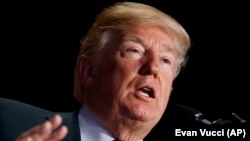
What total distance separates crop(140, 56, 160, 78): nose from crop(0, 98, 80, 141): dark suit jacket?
0.30 m

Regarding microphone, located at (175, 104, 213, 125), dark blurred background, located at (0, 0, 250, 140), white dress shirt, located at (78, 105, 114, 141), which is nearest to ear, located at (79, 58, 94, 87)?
white dress shirt, located at (78, 105, 114, 141)

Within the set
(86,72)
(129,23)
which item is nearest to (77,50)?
(86,72)

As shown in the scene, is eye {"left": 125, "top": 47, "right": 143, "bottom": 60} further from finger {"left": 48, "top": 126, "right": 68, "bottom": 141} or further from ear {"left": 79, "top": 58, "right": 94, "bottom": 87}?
finger {"left": 48, "top": 126, "right": 68, "bottom": 141}

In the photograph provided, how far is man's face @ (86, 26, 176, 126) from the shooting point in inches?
63.1

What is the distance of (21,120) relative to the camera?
5.18 ft

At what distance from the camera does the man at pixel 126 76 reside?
161cm

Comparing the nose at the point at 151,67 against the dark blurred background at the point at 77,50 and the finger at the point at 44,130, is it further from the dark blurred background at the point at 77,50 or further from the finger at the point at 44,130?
the dark blurred background at the point at 77,50

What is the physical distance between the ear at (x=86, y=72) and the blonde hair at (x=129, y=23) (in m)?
0.02

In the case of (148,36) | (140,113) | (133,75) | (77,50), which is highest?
(148,36)

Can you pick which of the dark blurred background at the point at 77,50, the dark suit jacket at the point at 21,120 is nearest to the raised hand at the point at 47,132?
the dark suit jacket at the point at 21,120

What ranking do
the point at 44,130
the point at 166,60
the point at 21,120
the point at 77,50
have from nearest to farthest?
the point at 44,130
the point at 21,120
the point at 166,60
the point at 77,50

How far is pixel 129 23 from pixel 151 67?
0.69 feet

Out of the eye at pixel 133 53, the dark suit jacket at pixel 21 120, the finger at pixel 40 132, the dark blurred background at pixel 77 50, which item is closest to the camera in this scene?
the finger at pixel 40 132

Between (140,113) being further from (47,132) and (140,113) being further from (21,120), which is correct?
(47,132)
